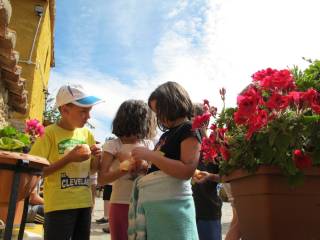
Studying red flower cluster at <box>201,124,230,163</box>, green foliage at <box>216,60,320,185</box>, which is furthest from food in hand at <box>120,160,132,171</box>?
green foliage at <box>216,60,320,185</box>

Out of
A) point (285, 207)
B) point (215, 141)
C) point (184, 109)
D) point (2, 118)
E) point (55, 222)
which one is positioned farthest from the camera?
point (2, 118)

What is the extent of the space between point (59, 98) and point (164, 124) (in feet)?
3.06

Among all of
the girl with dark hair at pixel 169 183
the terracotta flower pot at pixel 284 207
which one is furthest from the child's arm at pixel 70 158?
the terracotta flower pot at pixel 284 207

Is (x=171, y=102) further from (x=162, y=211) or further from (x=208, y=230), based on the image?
(x=208, y=230)

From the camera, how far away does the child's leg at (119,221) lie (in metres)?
3.01

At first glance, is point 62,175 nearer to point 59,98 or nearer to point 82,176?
point 82,176

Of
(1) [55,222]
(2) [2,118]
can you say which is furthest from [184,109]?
(2) [2,118]

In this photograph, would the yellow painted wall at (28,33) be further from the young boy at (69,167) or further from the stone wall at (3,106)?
the young boy at (69,167)

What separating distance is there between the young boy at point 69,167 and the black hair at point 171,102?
59 centimetres

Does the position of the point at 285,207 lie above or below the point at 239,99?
below

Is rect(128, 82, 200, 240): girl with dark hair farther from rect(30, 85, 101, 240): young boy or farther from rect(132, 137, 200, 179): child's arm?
rect(30, 85, 101, 240): young boy

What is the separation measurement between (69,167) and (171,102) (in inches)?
36.7

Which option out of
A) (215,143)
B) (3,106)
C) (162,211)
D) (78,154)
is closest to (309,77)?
(215,143)

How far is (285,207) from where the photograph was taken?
1.91 meters
